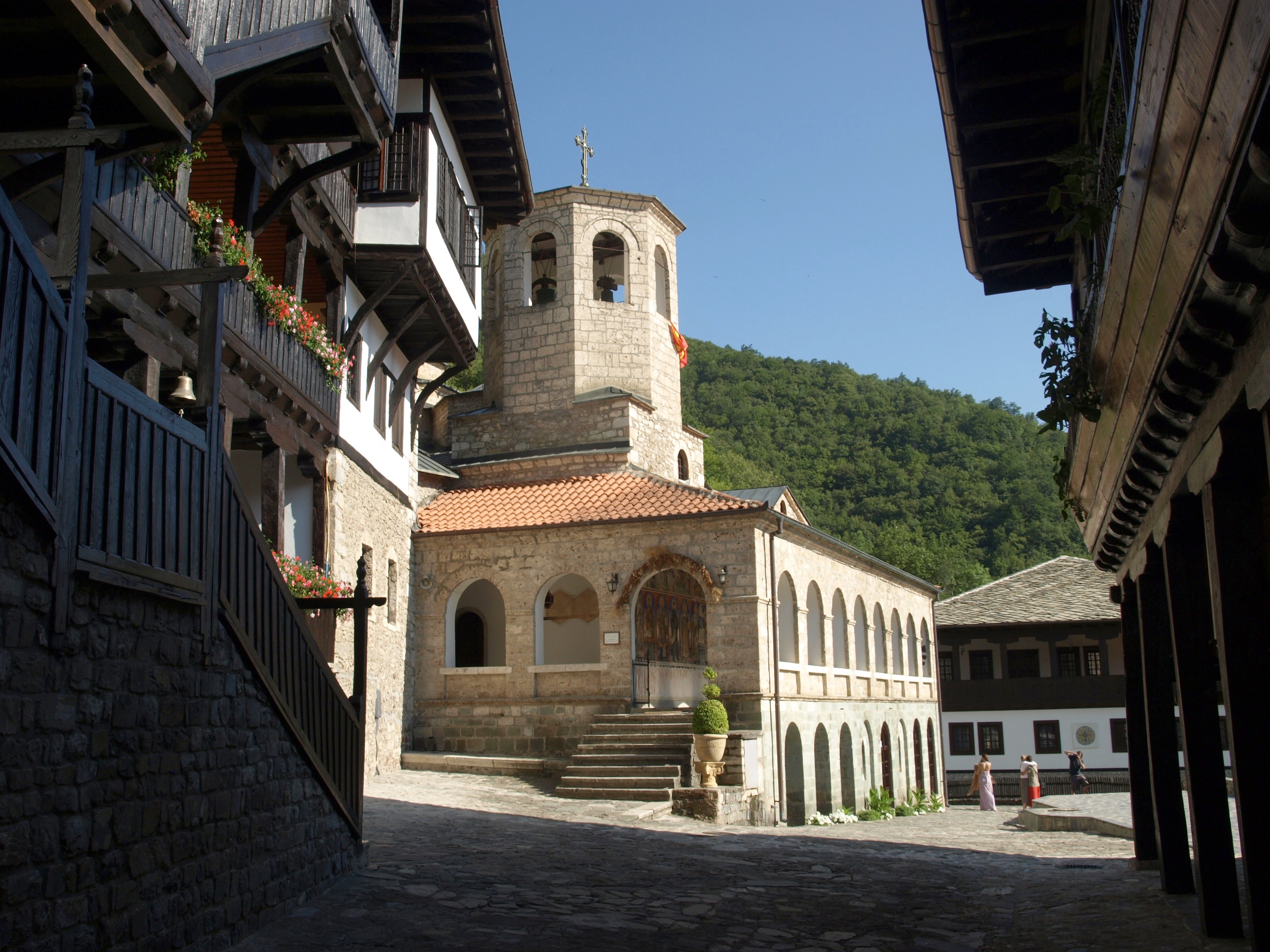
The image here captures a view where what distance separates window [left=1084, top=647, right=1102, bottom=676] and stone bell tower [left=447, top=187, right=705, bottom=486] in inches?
675

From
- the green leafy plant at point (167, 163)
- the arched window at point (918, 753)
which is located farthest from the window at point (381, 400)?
the arched window at point (918, 753)

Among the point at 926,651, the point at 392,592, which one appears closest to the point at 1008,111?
the point at 392,592

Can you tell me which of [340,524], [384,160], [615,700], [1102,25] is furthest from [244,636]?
[615,700]

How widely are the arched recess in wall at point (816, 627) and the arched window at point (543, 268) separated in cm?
830

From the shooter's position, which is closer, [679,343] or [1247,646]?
[1247,646]

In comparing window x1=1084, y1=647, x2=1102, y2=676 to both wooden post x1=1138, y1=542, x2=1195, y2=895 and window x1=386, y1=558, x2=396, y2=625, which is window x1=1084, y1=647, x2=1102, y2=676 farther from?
wooden post x1=1138, y1=542, x2=1195, y2=895

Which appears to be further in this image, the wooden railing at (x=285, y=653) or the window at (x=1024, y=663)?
the window at (x=1024, y=663)

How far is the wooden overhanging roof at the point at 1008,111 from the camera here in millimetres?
7250

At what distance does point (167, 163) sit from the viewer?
9367mm

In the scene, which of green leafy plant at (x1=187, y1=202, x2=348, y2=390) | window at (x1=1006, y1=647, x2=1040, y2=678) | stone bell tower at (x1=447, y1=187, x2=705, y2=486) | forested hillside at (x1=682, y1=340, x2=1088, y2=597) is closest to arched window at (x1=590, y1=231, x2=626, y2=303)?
stone bell tower at (x1=447, y1=187, x2=705, y2=486)

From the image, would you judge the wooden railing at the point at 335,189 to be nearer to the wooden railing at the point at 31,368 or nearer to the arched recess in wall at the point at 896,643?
the wooden railing at the point at 31,368

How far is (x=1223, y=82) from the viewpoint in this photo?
302cm

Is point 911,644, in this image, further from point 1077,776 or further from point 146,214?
point 146,214

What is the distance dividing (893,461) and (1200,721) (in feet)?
198
